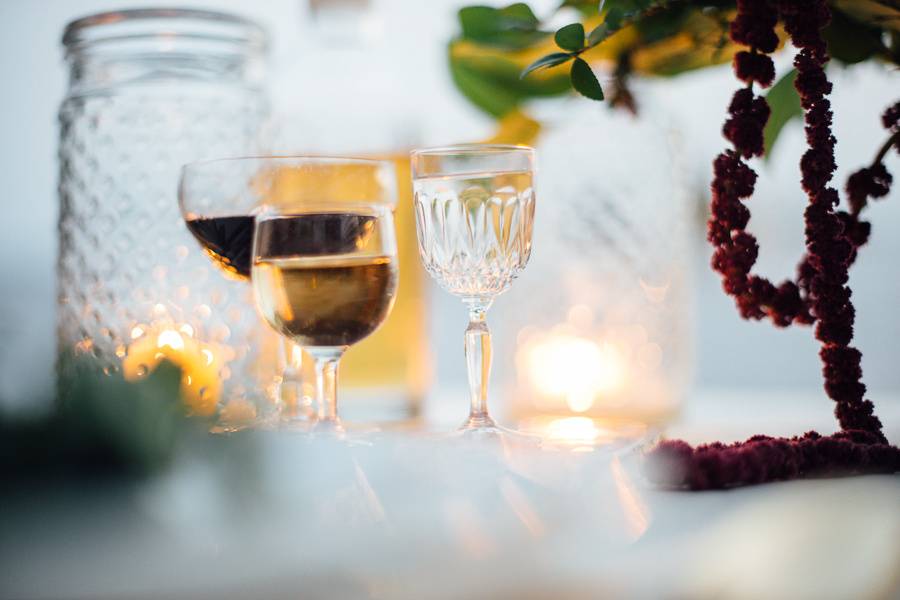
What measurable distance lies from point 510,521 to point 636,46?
558 mm

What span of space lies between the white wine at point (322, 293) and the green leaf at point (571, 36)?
0.65 ft

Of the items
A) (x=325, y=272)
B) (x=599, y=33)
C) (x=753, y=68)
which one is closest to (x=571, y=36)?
(x=599, y=33)

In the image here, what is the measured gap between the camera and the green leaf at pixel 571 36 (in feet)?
2.24

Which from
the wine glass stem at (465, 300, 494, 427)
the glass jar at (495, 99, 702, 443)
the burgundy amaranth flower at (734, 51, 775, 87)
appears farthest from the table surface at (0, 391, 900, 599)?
the glass jar at (495, 99, 702, 443)

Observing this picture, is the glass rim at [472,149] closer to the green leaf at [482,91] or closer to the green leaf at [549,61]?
the green leaf at [549,61]

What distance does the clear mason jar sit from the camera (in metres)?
0.88

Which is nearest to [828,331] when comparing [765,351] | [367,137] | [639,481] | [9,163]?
[639,481]

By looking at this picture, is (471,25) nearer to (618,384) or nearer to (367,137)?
(367,137)

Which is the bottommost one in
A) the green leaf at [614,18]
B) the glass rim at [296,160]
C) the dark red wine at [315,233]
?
the dark red wine at [315,233]

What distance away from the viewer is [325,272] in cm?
71

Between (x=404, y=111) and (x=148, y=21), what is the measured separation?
289 mm

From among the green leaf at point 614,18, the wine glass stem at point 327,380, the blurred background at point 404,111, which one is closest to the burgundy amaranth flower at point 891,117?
the blurred background at point 404,111

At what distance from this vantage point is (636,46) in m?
0.89

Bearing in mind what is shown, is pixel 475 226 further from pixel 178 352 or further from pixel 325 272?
pixel 178 352
